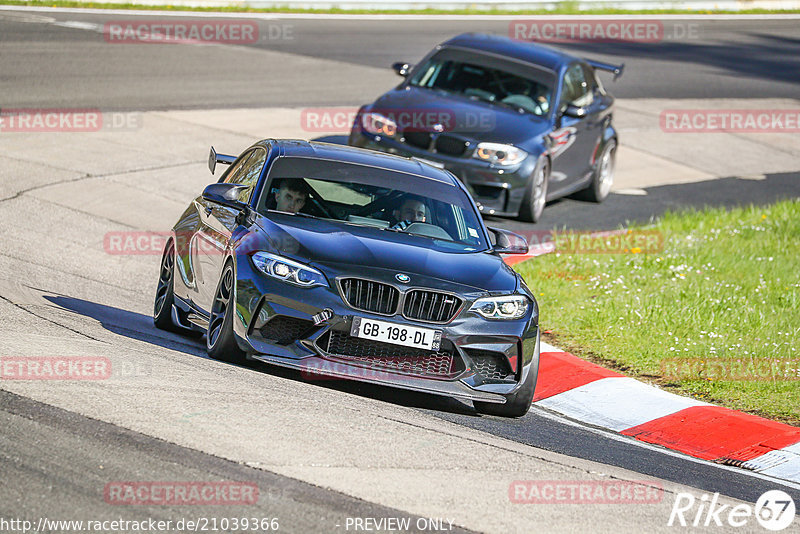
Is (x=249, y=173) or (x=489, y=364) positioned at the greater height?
(x=249, y=173)

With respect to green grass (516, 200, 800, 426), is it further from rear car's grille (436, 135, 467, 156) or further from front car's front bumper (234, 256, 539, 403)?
front car's front bumper (234, 256, 539, 403)

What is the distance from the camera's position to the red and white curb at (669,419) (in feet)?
26.2

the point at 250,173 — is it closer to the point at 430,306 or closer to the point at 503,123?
the point at 430,306

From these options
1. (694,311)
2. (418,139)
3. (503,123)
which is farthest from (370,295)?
(503,123)

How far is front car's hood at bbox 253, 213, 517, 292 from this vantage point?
7.52 meters

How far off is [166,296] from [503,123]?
661 centimetres

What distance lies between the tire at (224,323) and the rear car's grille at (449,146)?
665 centimetres

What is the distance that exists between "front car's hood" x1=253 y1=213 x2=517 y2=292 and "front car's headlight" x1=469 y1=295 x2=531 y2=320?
0.08m

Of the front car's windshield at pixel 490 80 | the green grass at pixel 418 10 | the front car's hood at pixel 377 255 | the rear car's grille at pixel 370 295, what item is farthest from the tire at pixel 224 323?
the green grass at pixel 418 10

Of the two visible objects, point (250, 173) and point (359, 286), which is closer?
point (359, 286)

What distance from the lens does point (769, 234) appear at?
49.1 feet

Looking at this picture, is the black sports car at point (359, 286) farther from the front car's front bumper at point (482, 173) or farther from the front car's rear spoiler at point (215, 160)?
the front car's front bumper at point (482, 173)

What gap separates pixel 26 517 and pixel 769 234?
38.8 feet

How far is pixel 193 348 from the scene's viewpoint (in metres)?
8.59
